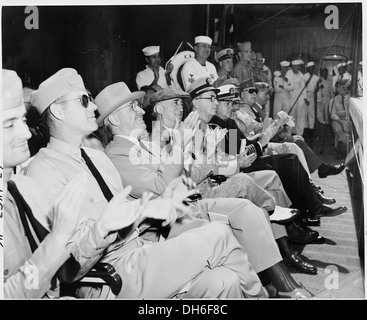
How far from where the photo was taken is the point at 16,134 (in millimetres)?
3613

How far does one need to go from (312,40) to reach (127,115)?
1.32 m

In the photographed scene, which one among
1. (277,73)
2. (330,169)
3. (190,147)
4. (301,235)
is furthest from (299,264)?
(277,73)

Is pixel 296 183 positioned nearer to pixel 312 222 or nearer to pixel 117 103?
pixel 312 222

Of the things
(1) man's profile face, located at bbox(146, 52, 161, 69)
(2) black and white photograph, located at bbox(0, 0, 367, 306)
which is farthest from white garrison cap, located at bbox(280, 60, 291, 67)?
(1) man's profile face, located at bbox(146, 52, 161, 69)

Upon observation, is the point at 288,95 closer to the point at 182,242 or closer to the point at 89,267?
the point at 182,242

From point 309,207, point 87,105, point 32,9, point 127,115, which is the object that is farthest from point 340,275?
point 32,9

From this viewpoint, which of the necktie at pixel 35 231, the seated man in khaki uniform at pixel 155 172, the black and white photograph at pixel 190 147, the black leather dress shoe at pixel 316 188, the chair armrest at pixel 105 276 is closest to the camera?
the chair armrest at pixel 105 276

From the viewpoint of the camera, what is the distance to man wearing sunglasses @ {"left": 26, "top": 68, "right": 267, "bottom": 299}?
11.5 feet

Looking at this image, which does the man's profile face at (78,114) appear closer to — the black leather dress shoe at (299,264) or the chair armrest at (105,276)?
the chair armrest at (105,276)

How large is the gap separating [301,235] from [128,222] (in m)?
1.18

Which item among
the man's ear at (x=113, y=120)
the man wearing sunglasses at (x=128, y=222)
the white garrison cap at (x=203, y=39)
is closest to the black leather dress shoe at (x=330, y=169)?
the man wearing sunglasses at (x=128, y=222)

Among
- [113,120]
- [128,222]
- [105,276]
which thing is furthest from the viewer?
[113,120]

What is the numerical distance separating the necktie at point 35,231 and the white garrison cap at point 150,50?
1220 millimetres

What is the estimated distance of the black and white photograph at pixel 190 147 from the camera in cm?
356
